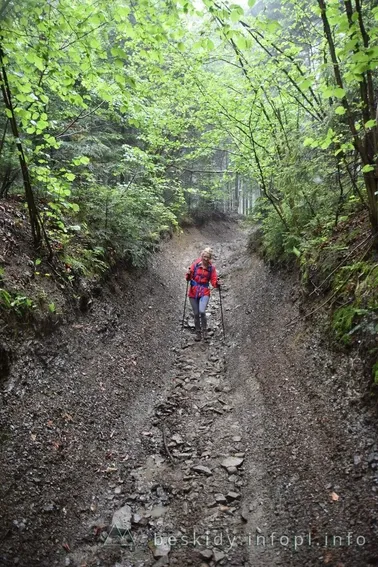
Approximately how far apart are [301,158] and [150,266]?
6.46 metres

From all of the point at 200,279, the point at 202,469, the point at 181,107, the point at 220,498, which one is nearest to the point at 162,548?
the point at 220,498

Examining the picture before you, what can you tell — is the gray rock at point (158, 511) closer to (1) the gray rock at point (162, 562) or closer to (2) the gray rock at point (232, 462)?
(1) the gray rock at point (162, 562)

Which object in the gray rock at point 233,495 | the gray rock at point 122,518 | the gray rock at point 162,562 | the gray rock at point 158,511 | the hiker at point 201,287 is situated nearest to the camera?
the gray rock at point 162,562

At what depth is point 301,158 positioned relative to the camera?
762 centimetres

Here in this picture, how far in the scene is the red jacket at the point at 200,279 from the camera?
9430 millimetres

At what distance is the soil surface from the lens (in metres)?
3.42

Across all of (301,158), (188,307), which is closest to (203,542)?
(301,158)

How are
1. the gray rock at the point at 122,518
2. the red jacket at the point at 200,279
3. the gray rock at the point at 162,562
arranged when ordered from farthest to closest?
the red jacket at the point at 200,279
the gray rock at the point at 122,518
the gray rock at the point at 162,562

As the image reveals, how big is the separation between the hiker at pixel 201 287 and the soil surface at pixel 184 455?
1999 millimetres

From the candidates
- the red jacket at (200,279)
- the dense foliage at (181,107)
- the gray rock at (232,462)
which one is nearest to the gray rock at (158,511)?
the gray rock at (232,462)

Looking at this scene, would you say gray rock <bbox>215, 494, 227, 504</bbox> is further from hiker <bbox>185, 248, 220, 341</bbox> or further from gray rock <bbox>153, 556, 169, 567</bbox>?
hiker <bbox>185, 248, 220, 341</bbox>

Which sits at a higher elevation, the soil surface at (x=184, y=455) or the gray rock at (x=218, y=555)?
the soil surface at (x=184, y=455)

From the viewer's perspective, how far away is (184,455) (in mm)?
4941

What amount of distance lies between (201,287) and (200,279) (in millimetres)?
248
